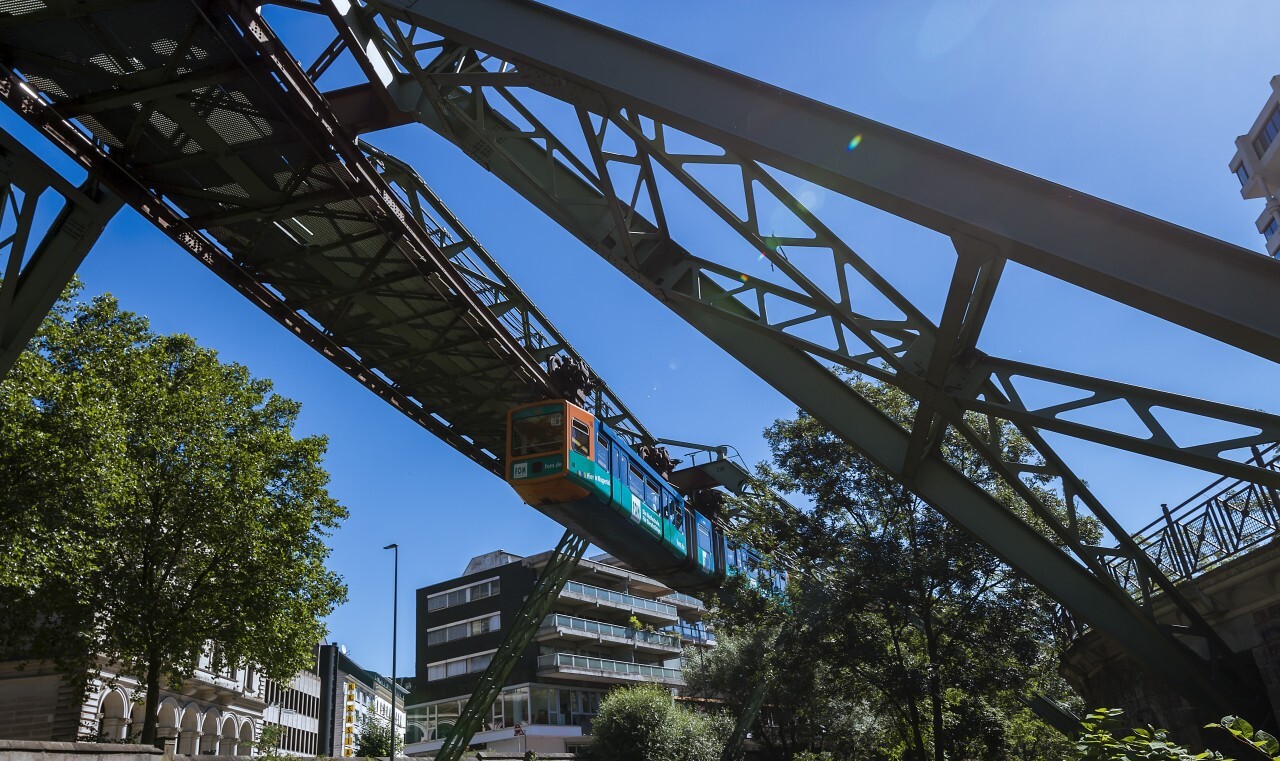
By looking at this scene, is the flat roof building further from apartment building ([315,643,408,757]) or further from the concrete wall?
apartment building ([315,643,408,757])

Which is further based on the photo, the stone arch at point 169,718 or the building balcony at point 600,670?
the building balcony at point 600,670

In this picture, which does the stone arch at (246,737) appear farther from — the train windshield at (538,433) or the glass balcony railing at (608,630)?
the train windshield at (538,433)

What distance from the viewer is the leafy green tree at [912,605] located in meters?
12.2

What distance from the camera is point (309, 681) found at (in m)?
61.7

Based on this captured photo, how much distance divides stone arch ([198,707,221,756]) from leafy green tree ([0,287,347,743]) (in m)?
18.2

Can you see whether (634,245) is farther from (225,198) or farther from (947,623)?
(947,623)

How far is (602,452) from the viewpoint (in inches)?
618

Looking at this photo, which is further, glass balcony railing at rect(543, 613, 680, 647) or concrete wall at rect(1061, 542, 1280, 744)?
glass balcony railing at rect(543, 613, 680, 647)

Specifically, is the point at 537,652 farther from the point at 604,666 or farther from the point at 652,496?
the point at 652,496

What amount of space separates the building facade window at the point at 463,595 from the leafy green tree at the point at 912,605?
4385 centimetres

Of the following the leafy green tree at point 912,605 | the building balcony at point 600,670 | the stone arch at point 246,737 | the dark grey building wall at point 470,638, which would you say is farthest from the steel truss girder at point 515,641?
the dark grey building wall at point 470,638

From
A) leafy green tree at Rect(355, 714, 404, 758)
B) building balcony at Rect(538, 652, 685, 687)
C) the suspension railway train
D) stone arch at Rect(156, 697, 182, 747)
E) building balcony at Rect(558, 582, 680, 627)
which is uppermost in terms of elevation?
building balcony at Rect(558, 582, 680, 627)

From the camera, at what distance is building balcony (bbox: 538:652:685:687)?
1992 inches

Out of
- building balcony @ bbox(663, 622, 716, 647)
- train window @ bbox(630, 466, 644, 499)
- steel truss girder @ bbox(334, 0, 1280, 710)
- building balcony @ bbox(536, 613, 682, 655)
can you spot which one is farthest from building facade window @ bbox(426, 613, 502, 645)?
steel truss girder @ bbox(334, 0, 1280, 710)
